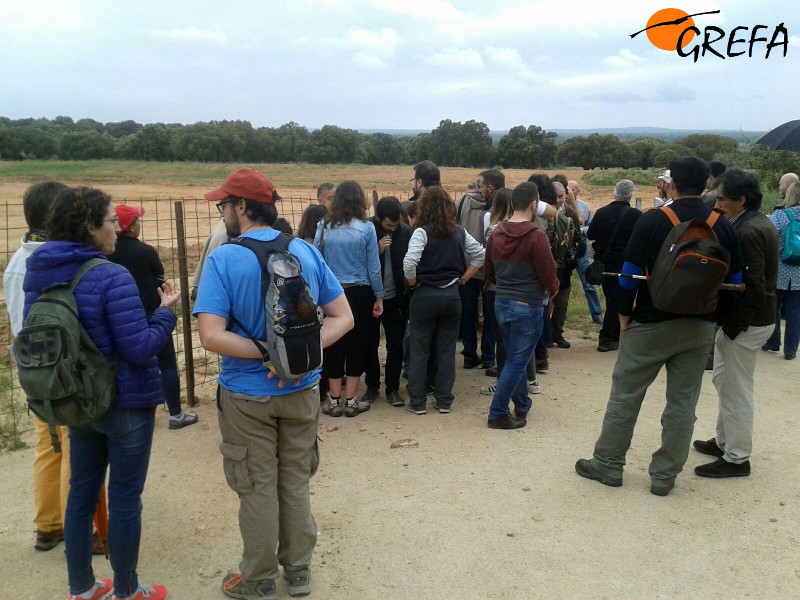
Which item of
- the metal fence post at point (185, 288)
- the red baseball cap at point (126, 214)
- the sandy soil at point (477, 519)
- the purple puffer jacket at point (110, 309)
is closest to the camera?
the purple puffer jacket at point (110, 309)

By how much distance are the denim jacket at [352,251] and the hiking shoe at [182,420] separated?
164cm

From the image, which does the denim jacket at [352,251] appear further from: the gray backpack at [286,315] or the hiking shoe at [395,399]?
the gray backpack at [286,315]

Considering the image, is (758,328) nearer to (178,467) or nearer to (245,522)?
(245,522)

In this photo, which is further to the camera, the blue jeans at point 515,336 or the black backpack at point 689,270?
the blue jeans at point 515,336

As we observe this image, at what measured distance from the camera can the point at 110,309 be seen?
106 inches

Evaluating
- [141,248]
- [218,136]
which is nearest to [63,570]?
[141,248]

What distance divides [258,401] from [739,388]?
3.20 meters

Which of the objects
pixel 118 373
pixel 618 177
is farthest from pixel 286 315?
pixel 618 177

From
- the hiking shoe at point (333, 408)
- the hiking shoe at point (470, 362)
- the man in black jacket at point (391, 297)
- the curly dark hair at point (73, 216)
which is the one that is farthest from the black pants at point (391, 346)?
the curly dark hair at point (73, 216)

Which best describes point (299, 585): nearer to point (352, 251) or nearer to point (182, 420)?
point (182, 420)

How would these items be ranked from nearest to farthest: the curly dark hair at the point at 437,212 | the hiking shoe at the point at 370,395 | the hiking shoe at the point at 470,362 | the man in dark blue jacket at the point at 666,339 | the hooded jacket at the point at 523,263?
the man in dark blue jacket at the point at 666,339
the hooded jacket at the point at 523,263
the curly dark hair at the point at 437,212
the hiking shoe at the point at 370,395
the hiking shoe at the point at 470,362

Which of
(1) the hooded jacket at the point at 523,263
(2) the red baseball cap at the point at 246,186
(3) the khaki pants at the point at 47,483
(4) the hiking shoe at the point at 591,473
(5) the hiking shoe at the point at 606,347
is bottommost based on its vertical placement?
(4) the hiking shoe at the point at 591,473

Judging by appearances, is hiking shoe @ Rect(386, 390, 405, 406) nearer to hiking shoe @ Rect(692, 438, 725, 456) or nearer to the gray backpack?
hiking shoe @ Rect(692, 438, 725, 456)

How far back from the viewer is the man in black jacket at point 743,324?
425 centimetres
